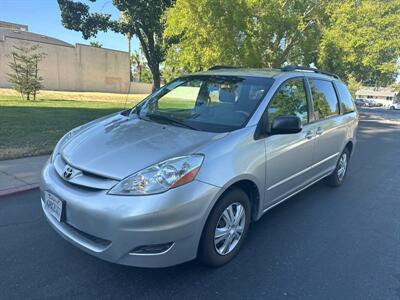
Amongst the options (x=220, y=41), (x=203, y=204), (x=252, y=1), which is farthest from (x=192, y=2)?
(x=203, y=204)

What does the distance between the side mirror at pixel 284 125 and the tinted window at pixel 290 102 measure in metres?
0.13

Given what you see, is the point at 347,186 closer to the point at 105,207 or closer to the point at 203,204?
the point at 203,204

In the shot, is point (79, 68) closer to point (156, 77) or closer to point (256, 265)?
point (156, 77)

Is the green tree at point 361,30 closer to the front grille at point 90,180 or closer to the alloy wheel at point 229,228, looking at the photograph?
the alloy wheel at point 229,228

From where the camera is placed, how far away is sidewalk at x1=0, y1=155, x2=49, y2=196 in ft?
15.8

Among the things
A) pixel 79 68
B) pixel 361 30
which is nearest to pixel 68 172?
pixel 361 30

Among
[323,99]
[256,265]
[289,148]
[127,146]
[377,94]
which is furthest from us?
[377,94]

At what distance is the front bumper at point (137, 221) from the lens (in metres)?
2.47

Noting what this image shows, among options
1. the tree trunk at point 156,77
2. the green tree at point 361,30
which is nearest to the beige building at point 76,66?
the tree trunk at point 156,77

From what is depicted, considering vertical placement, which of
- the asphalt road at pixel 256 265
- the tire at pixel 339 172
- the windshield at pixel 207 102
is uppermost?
the windshield at pixel 207 102

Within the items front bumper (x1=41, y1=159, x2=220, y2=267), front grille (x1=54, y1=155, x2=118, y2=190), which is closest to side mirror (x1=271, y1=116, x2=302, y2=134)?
front bumper (x1=41, y1=159, x2=220, y2=267)

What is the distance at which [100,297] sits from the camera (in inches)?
104

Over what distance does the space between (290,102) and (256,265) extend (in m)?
1.88

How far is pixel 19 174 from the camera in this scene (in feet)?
17.7
